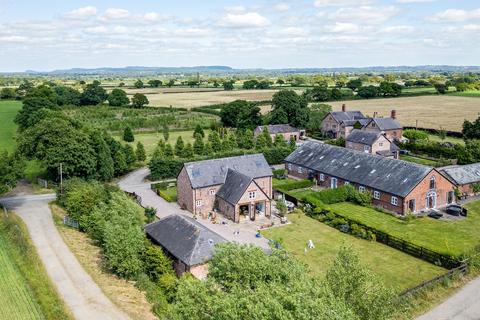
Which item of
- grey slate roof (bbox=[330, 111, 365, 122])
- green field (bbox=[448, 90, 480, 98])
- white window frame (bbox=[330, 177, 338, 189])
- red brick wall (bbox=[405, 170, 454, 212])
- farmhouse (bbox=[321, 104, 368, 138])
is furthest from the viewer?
green field (bbox=[448, 90, 480, 98])

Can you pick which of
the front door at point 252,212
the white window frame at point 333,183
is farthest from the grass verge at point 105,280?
the white window frame at point 333,183

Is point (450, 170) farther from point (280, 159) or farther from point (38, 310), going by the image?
point (38, 310)

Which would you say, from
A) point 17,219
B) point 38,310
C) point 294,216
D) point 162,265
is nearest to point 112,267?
point 162,265

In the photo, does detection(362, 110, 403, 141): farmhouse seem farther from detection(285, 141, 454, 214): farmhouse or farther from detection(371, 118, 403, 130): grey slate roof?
detection(285, 141, 454, 214): farmhouse

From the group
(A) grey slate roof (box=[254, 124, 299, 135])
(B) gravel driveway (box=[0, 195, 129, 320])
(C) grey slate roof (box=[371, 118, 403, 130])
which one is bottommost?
(B) gravel driveway (box=[0, 195, 129, 320])

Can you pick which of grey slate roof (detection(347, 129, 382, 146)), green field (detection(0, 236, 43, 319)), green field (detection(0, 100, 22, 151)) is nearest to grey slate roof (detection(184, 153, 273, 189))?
green field (detection(0, 236, 43, 319))
